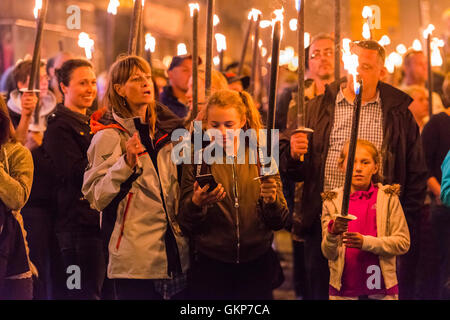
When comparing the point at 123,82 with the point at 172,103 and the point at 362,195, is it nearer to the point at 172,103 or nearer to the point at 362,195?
the point at 362,195

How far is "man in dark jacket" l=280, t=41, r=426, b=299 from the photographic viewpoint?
489cm

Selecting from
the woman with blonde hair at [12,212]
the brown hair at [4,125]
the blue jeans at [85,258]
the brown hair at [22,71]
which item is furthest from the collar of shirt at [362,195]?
the brown hair at [22,71]

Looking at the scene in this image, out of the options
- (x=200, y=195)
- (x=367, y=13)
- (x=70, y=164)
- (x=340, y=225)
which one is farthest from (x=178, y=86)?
(x=340, y=225)

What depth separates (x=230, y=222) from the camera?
4230 millimetres

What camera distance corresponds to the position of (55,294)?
5594mm

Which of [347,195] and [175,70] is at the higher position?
[175,70]

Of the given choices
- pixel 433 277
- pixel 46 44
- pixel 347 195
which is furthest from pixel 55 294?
pixel 46 44

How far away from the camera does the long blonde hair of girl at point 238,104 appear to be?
428 centimetres

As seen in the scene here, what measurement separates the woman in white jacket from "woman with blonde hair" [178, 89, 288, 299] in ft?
0.39

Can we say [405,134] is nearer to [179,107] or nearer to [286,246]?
[179,107]

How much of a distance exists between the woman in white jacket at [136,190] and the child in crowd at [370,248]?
0.89 m

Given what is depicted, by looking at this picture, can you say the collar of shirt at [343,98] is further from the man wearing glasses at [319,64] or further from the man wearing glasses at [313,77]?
the man wearing glasses at [319,64]

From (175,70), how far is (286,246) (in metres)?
5.07

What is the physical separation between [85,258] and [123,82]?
133 cm
